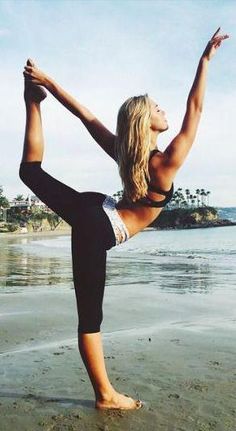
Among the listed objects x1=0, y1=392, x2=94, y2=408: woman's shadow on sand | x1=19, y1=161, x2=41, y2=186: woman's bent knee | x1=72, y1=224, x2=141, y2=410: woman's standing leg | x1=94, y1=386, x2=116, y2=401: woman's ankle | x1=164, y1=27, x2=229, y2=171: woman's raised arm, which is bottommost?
x1=0, y1=392, x2=94, y2=408: woman's shadow on sand

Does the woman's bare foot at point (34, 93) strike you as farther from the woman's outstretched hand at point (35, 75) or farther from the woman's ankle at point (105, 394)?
the woman's ankle at point (105, 394)

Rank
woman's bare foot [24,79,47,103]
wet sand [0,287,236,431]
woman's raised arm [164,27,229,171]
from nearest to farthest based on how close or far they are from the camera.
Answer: wet sand [0,287,236,431], woman's raised arm [164,27,229,171], woman's bare foot [24,79,47,103]

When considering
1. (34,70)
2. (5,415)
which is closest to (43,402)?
(5,415)

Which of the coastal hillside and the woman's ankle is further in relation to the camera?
the coastal hillside

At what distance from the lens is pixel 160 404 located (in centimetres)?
310

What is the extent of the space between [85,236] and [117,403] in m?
1.05

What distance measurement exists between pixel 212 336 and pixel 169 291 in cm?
438

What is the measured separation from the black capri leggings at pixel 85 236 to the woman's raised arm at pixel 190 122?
55 cm

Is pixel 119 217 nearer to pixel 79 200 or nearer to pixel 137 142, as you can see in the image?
pixel 79 200

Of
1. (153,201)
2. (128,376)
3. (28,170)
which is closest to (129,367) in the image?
(128,376)

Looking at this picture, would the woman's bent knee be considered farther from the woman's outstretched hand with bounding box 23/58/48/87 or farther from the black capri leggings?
the woman's outstretched hand with bounding box 23/58/48/87

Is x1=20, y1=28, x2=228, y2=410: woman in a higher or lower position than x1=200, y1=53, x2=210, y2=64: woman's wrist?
lower

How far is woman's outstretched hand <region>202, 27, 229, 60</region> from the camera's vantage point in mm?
3178

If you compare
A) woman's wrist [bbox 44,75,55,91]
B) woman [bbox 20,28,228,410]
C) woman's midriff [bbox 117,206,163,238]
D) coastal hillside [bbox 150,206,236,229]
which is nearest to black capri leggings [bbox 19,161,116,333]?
woman [bbox 20,28,228,410]
